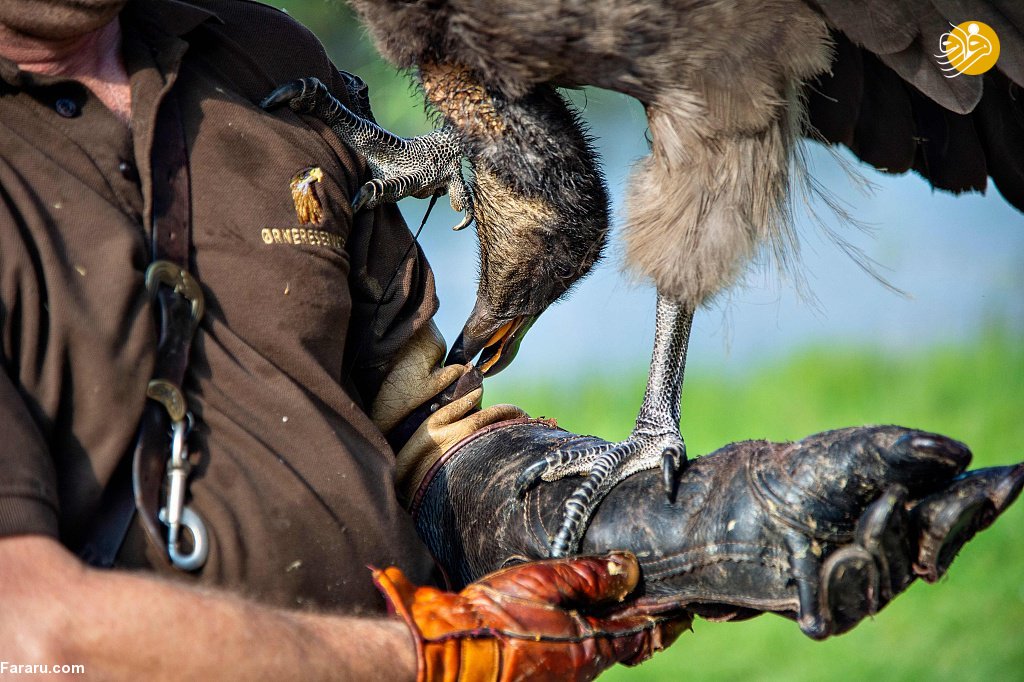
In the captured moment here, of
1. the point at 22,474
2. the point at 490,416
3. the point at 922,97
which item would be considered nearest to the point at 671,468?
the point at 490,416

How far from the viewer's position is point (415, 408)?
84.2 inches

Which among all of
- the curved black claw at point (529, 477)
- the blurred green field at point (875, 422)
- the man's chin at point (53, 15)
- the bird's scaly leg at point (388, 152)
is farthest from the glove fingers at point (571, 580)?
the blurred green field at point (875, 422)

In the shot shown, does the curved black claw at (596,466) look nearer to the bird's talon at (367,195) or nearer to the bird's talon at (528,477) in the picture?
the bird's talon at (528,477)

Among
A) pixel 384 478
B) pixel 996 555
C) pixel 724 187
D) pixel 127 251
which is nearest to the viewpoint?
pixel 127 251

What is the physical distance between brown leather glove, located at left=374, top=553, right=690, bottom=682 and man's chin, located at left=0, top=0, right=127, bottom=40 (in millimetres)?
946

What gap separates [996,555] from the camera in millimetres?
5012

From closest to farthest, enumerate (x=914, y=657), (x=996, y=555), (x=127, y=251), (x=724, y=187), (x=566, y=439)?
(x=127, y=251)
(x=566, y=439)
(x=724, y=187)
(x=914, y=657)
(x=996, y=555)

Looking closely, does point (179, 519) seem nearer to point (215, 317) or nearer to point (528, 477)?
point (215, 317)

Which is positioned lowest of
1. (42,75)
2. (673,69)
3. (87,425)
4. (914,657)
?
(914,657)

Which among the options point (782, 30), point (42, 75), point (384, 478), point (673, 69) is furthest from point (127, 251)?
point (782, 30)

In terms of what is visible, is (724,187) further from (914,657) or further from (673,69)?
(914,657)

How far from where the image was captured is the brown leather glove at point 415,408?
2098mm

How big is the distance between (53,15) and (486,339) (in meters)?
1.12

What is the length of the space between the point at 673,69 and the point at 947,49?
629 mm
